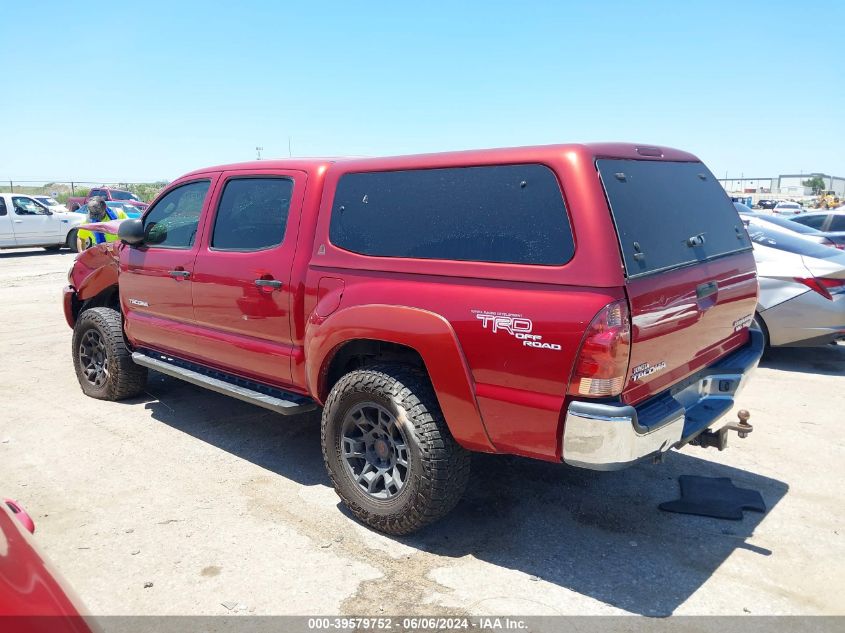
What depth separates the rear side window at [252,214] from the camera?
166 inches

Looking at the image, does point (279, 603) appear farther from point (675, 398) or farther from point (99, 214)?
point (99, 214)

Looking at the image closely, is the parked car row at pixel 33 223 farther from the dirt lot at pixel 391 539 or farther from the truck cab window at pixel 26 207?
the dirt lot at pixel 391 539

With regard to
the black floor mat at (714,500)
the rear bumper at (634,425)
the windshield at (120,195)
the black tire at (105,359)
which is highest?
the windshield at (120,195)

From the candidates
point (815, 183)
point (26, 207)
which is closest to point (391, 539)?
point (26, 207)

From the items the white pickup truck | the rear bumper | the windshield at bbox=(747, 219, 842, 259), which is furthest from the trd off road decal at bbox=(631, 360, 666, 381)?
the white pickup truck

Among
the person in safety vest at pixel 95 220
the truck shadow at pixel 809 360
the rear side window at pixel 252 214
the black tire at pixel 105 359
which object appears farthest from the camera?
the person in safety vest at pixel 95 220

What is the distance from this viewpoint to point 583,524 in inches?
146

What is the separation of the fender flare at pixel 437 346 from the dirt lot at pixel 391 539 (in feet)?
2.27

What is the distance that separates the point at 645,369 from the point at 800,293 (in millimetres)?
4519

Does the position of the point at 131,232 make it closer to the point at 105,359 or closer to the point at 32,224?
the point at 105,359

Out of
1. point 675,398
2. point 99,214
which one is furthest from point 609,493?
point 99,214

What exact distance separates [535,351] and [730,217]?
2.01m

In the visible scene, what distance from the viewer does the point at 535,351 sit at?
287 centimetres

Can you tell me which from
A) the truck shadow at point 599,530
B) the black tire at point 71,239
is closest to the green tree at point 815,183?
the black tire at point 71,239
